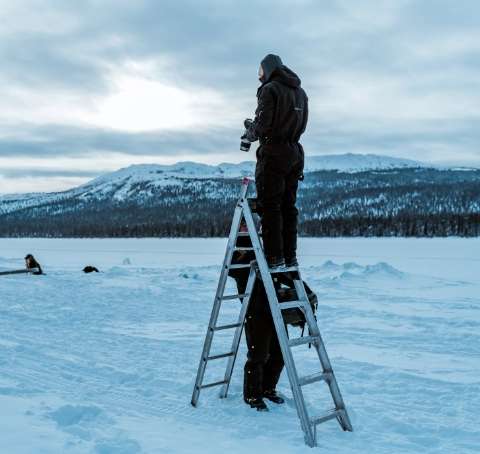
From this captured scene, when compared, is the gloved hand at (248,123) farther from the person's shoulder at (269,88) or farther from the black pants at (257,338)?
the black pants at (257,338)

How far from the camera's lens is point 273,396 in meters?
4.93

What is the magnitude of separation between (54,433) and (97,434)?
0.30 metres

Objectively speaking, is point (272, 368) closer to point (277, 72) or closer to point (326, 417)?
point (326, 417)

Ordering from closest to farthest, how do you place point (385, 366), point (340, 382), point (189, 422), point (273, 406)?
point (189, 422)
point (273, 406)
point (340, 382)
point (385, 366)

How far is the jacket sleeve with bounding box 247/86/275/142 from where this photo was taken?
449 cm

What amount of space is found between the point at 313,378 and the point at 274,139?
1984 millimetres

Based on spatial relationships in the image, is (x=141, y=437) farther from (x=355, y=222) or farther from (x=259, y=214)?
(x=355, y=222)

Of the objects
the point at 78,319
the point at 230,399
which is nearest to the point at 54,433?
the point at 230,399

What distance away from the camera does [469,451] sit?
155 inches

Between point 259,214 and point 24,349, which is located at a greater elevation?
point 259,214

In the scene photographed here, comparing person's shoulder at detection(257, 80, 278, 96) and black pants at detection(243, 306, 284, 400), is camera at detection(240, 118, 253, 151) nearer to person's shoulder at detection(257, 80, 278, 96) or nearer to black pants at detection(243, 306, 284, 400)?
person's shoulder at detection(257, 80, 278, 96)

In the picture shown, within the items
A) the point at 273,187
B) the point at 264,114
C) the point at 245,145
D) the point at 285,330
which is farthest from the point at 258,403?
the point at 264,114

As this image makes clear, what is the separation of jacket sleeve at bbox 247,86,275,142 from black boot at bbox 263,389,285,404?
7.73 ft

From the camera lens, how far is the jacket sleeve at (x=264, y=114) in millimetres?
4492
